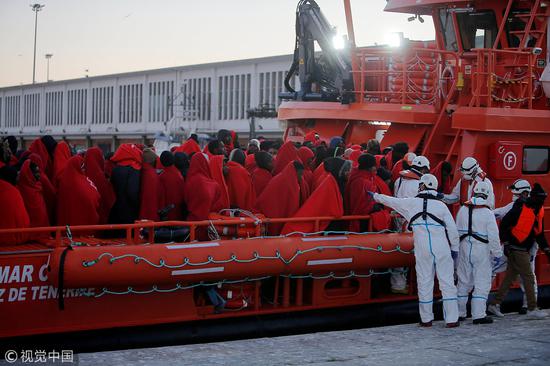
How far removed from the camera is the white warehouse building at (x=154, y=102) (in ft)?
168

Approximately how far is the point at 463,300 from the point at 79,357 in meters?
4.47

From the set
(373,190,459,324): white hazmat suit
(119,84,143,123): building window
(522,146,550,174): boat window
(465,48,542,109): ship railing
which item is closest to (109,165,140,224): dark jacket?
(373,190,459,324): white hazmat suit

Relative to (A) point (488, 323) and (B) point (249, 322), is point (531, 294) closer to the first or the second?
(A) point (488, 323)

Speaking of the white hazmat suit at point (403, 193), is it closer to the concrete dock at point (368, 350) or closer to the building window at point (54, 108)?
the concrete dock at point (368, 350)

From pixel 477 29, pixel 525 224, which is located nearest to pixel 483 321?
pixel 525 224

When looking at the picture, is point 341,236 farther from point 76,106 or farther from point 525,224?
point 76,106

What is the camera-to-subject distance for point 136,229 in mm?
8742

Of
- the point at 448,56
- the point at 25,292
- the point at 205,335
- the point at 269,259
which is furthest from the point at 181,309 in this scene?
the point at 448,56

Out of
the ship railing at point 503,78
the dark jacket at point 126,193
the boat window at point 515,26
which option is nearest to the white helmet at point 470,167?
the ship railing at point 503,78

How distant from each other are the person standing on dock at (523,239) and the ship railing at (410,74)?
2660 millimetres

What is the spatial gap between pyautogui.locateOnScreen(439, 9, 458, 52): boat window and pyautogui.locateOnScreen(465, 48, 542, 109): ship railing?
Answer: 37.4 inches

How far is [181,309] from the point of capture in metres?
9.02

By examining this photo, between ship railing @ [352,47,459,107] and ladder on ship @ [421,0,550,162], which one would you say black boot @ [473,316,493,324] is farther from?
ship railing @ [352,47,459,107]

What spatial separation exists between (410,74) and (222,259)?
17.6 feet
